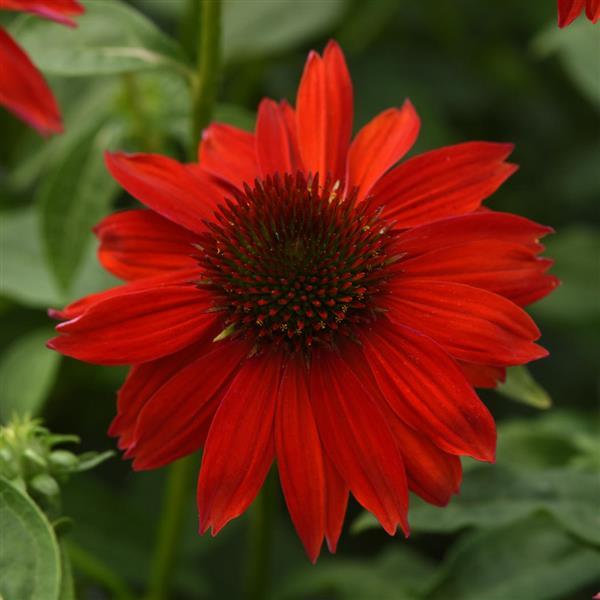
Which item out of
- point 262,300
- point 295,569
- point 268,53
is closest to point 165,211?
point 262,300

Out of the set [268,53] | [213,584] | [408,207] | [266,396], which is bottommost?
[213,584]

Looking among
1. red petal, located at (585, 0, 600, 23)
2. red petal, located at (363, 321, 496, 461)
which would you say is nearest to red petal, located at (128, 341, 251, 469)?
red petal, located at (363, 321, 496, 461)

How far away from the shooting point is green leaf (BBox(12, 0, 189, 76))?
3.34ft

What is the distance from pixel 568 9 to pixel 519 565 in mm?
539

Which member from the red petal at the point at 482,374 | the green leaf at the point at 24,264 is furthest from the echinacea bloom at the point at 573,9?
the green leaf at the point at 24,264

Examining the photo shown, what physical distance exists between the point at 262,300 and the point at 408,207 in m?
0.14

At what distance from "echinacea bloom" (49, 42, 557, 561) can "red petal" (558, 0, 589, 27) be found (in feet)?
0.49

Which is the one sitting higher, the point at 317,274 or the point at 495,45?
the point at 495,45

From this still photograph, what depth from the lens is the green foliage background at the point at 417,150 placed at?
101cm

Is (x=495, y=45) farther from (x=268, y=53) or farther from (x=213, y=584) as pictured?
(x=213, y=584)

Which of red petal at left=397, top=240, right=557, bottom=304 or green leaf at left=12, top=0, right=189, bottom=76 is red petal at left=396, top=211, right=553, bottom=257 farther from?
green leaf at left=12, top=0, right=189, bottom=76

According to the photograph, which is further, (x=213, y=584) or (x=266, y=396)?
(x=213, y=584)

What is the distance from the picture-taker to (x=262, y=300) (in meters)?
0.82

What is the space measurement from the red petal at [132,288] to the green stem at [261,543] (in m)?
0.29
